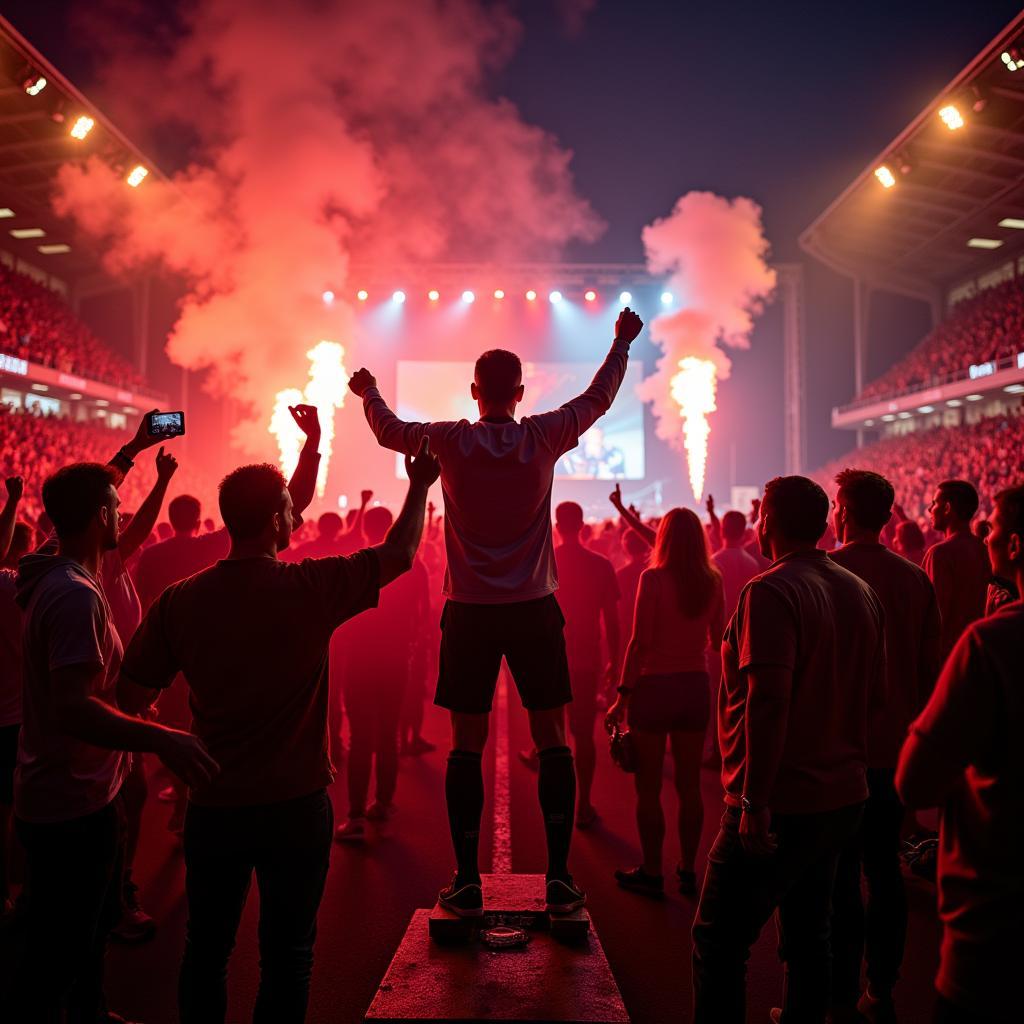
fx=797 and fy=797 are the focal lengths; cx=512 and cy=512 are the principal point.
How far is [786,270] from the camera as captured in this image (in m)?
35.3

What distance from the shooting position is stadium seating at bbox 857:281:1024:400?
28.2m

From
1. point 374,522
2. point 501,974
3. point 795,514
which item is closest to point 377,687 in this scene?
point 374,522

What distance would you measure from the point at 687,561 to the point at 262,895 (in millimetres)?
3344

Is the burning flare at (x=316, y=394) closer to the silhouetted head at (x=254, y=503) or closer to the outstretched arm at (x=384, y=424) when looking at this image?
→ the outstretched arm at (x=384, y=424)

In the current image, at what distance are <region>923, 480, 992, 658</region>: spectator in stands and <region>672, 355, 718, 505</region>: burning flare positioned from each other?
28557 millimetres

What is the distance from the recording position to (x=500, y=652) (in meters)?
3.46

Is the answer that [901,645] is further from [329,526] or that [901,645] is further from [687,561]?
[329,526]

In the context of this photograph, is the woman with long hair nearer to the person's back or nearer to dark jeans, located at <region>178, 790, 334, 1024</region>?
the person's back

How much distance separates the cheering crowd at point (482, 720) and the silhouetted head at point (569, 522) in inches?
84.3

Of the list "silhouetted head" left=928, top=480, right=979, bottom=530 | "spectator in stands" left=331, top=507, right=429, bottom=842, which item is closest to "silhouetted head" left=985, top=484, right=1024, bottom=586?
"silhouetted head" left=928, top=480, right=979, bottom=530

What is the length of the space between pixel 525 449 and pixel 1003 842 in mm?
2208

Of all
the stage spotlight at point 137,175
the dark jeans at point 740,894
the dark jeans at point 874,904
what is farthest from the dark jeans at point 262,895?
the stage spotlight at point 137,175

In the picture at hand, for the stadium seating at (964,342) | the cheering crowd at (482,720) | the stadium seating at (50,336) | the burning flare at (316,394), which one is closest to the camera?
the cheering crowd at (482,720)

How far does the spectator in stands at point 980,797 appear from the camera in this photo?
169 centimetres
